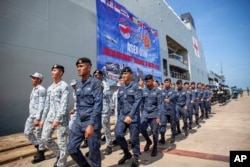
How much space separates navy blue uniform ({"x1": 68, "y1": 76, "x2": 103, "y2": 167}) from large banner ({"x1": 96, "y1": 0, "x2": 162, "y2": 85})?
274 inches

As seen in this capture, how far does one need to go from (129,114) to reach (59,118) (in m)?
1.26

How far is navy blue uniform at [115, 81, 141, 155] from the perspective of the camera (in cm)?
355

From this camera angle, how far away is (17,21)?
6.65 metres

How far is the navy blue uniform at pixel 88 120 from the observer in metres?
2.62

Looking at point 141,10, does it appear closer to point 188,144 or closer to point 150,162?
point 188,144

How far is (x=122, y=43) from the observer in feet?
39.0

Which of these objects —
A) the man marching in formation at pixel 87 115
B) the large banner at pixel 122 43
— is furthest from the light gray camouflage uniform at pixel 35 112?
the large banner at pixel 122 43

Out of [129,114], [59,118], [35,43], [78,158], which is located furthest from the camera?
[35,43]

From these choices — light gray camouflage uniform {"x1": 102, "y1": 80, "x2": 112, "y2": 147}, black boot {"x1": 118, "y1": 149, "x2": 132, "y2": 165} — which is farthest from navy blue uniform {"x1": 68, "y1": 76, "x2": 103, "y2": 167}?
light gray camouflage uniform {"x1": 102, "y1": 80, "x2": 112, "y2": 147}

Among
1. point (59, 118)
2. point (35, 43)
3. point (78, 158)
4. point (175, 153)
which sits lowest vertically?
point (175, 153)

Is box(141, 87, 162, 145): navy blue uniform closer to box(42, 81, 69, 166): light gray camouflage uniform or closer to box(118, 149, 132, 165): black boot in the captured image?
box(118, 149, 132, 165): black boot

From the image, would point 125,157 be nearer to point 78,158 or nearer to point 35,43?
point 78,158

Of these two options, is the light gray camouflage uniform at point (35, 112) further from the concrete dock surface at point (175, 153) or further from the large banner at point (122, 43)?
the large banner at point (122, 43)

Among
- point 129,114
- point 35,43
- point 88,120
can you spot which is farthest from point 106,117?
point 35,43
